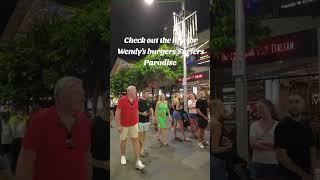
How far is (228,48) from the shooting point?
396 cm

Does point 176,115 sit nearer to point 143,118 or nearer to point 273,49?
point 143,118

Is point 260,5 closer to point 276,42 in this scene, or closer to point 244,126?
point 276,42

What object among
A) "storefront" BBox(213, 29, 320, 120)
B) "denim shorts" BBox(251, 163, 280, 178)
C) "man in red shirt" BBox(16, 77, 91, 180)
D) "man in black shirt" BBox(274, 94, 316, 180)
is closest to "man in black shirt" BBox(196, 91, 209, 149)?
"storefront" BBox(213, 29, 320, 120)

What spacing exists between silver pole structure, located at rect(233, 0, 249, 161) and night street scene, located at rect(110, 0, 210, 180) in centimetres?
29

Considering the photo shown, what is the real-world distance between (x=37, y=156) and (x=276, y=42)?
235cm

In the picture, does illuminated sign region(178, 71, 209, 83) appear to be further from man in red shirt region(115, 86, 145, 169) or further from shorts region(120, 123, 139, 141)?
shorts region(120, 123, 139, 141)

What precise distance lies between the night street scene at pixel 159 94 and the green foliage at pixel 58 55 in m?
0.21

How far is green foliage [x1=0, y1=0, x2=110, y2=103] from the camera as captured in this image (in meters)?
3.98

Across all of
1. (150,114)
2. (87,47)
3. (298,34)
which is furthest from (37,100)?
(298,34)

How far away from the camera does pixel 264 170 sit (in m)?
3.96

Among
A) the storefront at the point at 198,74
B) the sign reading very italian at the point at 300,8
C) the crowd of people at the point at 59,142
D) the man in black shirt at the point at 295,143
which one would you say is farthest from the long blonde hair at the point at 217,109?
the crowd of people at the point at 59,142

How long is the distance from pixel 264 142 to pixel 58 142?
2.02 meters

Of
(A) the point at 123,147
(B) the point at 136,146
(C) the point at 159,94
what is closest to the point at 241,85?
(C) the point at 159,94

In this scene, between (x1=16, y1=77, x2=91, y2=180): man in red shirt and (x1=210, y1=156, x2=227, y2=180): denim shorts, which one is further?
(x1=210, y1=156, x2=227, y2=180): denim shorts
